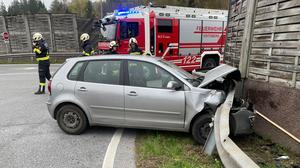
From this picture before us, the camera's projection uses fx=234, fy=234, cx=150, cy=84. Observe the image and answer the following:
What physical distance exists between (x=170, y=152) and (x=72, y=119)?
2072mm

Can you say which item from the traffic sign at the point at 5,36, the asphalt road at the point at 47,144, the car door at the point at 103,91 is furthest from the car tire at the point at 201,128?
the traffic sign at the point at 5,36

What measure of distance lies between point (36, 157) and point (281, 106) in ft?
13.7

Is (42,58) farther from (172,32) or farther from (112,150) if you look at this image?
(172,32)

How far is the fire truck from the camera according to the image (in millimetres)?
9781

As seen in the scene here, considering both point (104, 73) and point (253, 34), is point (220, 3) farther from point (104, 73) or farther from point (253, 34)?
point (104, 73)

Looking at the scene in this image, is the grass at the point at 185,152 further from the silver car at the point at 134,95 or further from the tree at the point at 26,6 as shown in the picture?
the tree at the point at 26,6

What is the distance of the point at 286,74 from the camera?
388 cm

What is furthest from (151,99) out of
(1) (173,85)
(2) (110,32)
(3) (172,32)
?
(3) (172,32)

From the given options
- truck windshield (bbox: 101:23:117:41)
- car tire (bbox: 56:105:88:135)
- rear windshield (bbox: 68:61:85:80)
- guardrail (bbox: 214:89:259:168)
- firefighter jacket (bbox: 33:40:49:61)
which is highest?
truck windshield (bbox: 101:23:117:41)

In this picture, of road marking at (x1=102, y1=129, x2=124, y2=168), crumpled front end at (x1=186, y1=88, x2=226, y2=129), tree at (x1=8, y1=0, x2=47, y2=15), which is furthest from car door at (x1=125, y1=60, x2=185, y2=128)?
tree at (x1=8, y1=0, x2=47, y2=15)

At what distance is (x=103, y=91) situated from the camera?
14.4ft

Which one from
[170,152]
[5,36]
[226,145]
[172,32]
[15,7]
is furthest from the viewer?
[15,7]

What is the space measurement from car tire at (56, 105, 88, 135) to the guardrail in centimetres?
254

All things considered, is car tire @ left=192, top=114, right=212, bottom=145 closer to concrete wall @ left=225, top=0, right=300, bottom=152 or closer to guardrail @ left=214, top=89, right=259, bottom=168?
guardrail @ left=214, top=89, right=259, bottom=168
